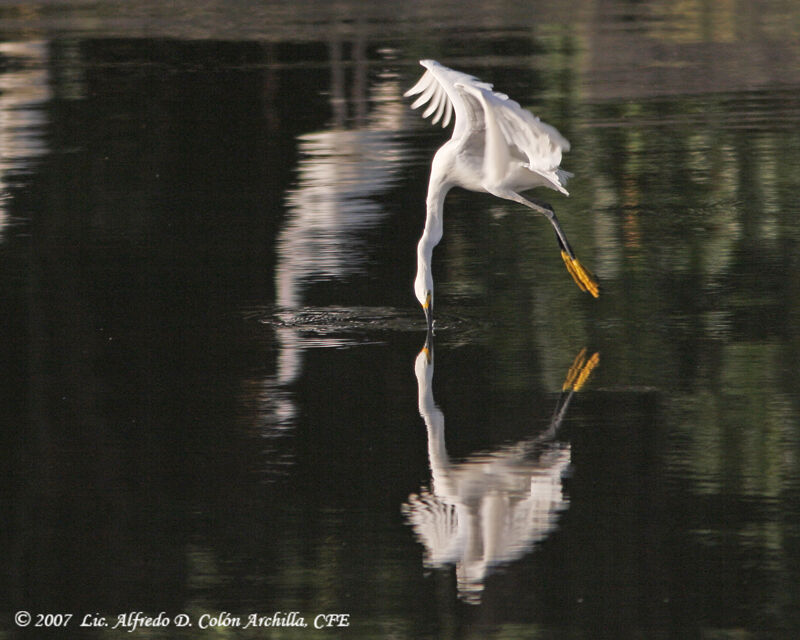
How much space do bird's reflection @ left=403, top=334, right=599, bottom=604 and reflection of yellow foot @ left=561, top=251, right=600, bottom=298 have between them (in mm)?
2104

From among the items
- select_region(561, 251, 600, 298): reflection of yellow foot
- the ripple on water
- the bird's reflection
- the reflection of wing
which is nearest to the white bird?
select_region(561, 251, 600, 298): reflection of yellow foot

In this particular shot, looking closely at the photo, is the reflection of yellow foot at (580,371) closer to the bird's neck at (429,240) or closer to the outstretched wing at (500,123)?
the bird's neck at (429,240)

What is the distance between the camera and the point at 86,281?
11.3 m

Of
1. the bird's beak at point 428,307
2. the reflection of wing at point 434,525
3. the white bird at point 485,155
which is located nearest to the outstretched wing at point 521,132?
the white bird at point 485,155

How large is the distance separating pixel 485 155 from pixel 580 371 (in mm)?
1900

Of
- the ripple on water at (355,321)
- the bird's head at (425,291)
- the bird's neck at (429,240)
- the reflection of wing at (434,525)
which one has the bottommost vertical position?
the ripple on water at (355,321)

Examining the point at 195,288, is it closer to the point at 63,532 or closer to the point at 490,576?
the point at 63,532

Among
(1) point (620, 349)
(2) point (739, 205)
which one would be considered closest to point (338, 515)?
(1) point (620, 349)

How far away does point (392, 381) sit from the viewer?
893 cm

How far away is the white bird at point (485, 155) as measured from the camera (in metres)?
9.55

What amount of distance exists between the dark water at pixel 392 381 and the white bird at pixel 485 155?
1.36 ft

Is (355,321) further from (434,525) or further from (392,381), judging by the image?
(434,525)

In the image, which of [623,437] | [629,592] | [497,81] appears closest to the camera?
[629,592]

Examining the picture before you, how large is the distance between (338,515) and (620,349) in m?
2.67
